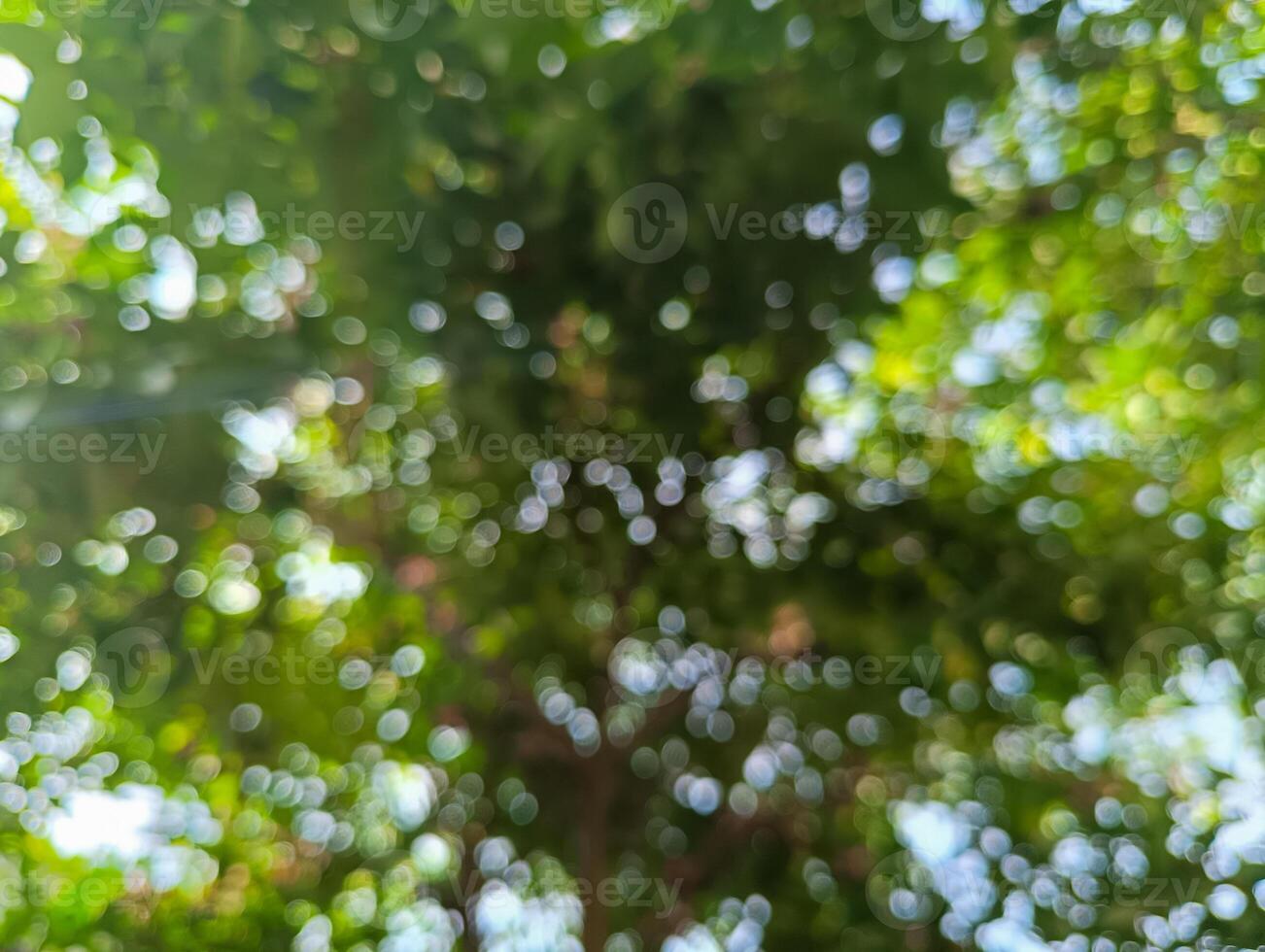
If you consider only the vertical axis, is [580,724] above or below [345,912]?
above

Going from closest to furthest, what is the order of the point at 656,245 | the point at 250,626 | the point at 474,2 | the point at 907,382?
the point at 474,2, the point at 656,245, the point at 250,626, the point at 907,382

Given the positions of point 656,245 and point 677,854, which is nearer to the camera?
point 656,245

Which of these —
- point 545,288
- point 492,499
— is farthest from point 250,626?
point 545,288

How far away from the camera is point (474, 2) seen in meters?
0.79

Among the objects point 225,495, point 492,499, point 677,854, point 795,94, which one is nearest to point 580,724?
point 677,854

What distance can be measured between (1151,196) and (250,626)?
1006 millimetres

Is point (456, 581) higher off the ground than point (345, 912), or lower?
higher

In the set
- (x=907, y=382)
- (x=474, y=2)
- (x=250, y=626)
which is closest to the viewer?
(x=474, y=2)

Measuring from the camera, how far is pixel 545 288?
0.99 m

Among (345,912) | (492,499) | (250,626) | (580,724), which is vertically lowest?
(345,912)

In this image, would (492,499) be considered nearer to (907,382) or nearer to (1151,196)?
(907,382)

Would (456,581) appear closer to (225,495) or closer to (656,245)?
(225,495)

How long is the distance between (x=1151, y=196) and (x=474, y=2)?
27.8 inches

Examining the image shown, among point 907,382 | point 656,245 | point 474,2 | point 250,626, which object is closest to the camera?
point 474,2
